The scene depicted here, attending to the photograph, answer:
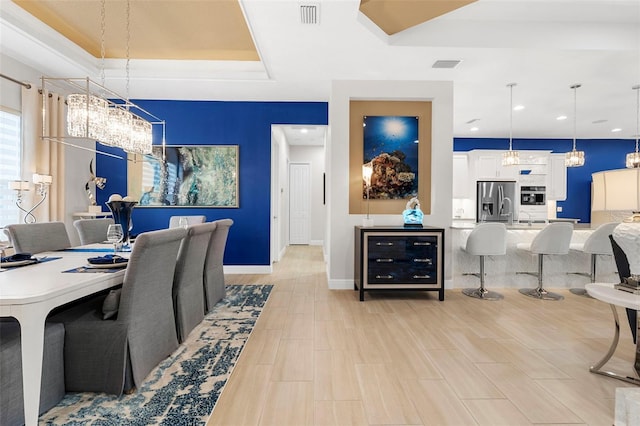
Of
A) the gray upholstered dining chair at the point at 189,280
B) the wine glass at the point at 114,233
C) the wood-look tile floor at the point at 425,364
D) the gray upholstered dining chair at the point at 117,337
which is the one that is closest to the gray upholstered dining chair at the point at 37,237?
the wine glass at the point at 114,233

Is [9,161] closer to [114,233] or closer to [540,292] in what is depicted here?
[114,233]

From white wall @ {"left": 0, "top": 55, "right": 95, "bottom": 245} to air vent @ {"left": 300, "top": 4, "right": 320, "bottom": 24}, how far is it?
3605mm

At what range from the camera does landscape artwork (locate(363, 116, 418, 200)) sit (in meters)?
4.51

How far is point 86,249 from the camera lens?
301 cm

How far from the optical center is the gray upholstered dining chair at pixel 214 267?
3346 millimetres

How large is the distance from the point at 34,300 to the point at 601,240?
5376 millimetres

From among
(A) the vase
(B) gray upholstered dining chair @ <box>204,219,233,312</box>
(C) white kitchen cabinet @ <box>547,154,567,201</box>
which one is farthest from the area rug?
(C) white kitchen cabinet @ <box>547,154,567,201</box>

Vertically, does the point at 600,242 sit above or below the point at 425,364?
above

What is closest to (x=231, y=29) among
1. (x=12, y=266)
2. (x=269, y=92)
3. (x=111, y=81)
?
(x=269, y=92)

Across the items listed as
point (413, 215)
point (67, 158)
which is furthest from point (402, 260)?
point (67, 158)

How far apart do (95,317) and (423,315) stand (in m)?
2.86

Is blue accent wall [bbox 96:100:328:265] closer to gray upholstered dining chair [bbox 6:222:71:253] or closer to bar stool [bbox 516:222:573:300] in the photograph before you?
gray upholstered dining chair [bbox 6:222:71:253]

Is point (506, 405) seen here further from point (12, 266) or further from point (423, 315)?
point (12, 266)

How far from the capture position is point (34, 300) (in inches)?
57.8
